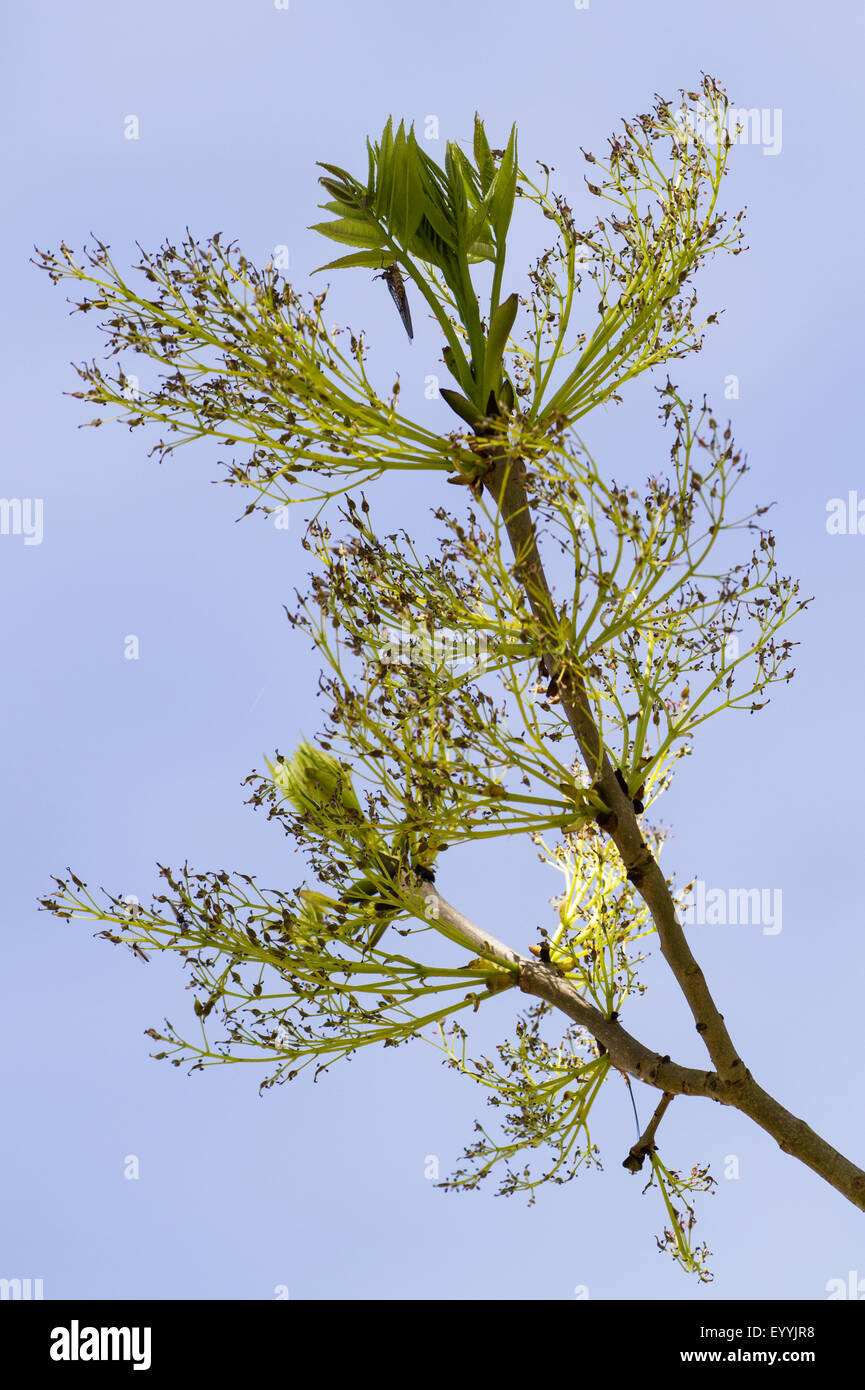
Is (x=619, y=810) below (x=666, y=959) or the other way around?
the other way around

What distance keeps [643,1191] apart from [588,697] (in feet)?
8.93

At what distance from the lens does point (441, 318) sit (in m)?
5.97

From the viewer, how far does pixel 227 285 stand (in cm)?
577

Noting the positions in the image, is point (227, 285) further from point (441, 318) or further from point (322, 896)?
point (322, 896)

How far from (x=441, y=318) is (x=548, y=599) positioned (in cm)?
150

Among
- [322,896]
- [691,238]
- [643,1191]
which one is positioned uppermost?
[691,238]

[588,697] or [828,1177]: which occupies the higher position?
[588,697]

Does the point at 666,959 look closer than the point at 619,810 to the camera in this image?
No

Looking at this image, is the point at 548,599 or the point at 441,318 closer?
the point at 548,599
